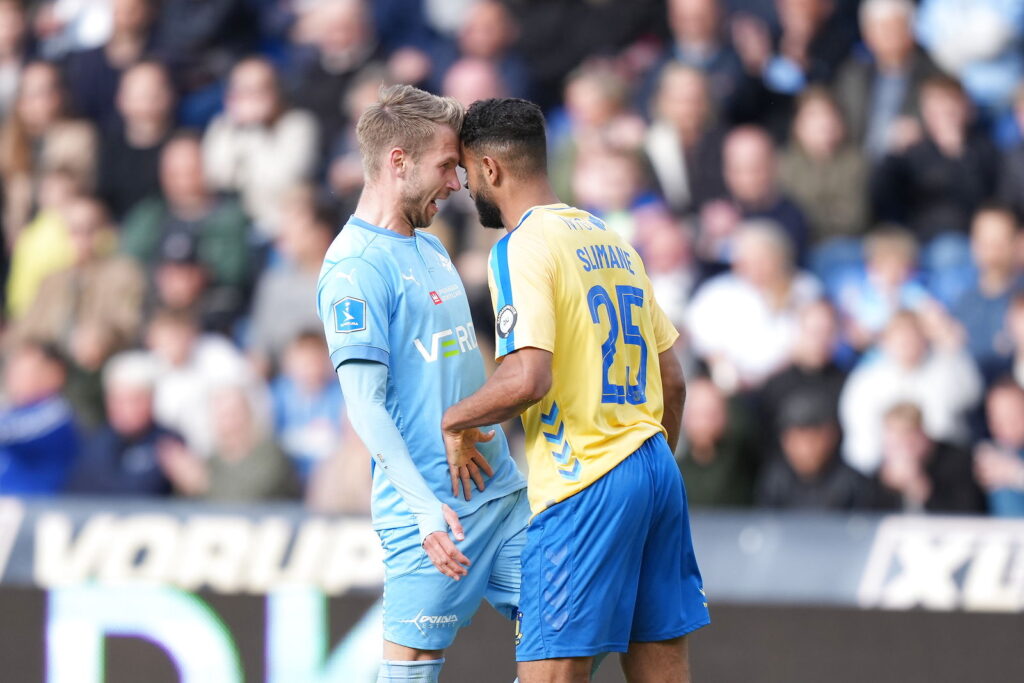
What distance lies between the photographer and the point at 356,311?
3.85 metres

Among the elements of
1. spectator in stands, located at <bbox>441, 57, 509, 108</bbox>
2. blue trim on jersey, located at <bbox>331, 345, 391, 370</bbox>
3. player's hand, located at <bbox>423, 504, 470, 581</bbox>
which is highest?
spectator in stands, located at <bbox>441, 57, 509, 108</bbox>

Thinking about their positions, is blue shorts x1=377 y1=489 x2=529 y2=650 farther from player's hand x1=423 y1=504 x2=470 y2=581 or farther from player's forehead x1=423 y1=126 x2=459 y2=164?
player's forehead x1=423 y1=126 x2=459 y2=164

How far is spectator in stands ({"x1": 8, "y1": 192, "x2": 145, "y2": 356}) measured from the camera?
8359mm

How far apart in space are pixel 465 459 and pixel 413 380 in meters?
0.27

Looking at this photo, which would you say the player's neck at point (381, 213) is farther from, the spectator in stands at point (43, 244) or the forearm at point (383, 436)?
the spectator in stands at point (43, 244)

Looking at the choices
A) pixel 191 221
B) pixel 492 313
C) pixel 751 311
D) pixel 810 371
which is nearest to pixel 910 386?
pixel 810 371

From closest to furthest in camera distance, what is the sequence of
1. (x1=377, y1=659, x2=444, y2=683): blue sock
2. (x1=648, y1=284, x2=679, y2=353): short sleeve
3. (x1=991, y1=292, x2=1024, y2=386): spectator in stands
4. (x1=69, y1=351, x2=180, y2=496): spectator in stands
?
(x1=377, y1=659, x2=444, y2=683): blue sock → (x1=648, y1=284, x2=679, y2=353): short sleeve → (x1=991, y1=292, x2=1024, y2=386): spectator in stands → (x1=69, y1=351, x2=180, y2=496): spectator in stands

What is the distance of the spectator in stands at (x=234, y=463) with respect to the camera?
7537mm

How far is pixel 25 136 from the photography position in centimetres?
946

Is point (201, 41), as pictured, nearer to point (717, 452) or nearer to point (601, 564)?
point (717, 452)

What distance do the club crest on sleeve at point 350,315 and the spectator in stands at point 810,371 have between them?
3819 mm

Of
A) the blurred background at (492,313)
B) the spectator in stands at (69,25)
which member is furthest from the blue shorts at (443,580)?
the spectator in stands at (69,25)

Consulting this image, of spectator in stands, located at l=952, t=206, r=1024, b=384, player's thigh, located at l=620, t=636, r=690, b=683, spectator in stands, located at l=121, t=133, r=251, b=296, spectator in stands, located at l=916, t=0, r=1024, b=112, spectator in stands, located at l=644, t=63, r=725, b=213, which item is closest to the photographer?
player's thigh, located at l=620, t=636, r=690, b=683

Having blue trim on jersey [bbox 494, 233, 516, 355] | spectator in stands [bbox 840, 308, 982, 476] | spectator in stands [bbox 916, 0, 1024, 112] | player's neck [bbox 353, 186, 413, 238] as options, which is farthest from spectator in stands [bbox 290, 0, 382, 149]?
blue trim on jersey [bbox 494, 233, 516, 355]
